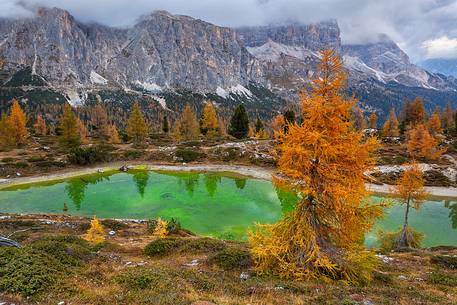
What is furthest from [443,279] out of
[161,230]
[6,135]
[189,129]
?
[189,129]

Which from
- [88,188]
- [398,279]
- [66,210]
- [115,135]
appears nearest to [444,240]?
[398,279]

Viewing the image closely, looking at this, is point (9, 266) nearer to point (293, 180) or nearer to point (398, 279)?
point (293, 180)

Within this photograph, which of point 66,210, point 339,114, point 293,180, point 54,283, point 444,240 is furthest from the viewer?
point 66,210

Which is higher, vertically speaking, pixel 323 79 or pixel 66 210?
pixel 323 79

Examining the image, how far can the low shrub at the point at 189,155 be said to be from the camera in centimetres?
7106

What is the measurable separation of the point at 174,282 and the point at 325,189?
306 inches

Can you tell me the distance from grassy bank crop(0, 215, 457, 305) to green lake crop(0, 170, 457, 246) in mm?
15658

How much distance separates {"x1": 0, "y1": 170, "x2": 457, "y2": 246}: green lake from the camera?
4025cm

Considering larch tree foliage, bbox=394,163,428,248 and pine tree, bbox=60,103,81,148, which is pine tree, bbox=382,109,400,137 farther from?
pine tree, bbox=60,103,81,148

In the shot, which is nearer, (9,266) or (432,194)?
(9,266)

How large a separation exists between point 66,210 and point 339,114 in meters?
39.4

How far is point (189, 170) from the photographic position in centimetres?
6612

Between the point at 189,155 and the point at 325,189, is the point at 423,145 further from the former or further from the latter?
the point at 325,189

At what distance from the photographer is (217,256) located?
64.7 feet
